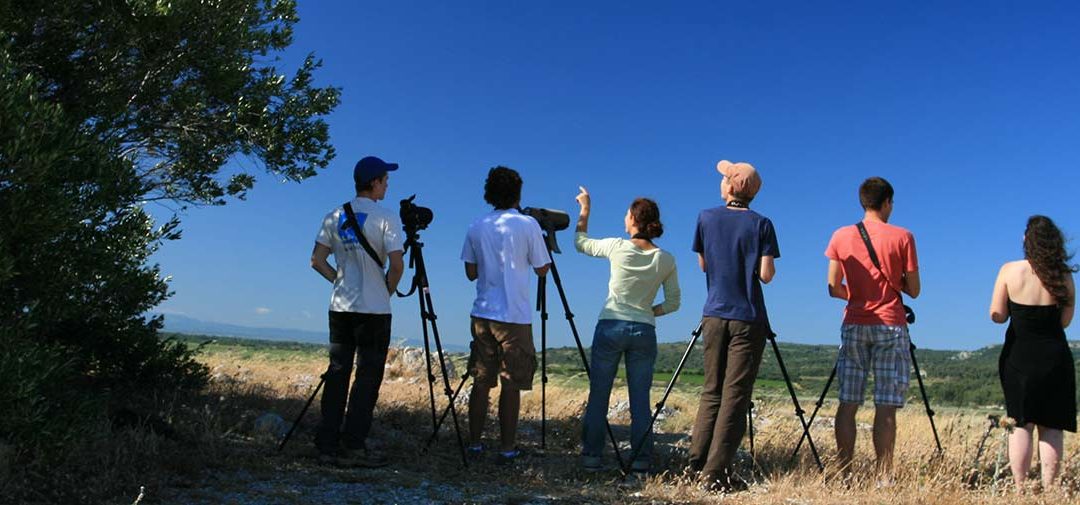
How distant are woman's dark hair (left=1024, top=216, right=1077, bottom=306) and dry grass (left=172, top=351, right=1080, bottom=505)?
4.46 feet

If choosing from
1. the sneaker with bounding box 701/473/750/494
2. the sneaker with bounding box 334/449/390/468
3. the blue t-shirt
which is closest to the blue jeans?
the blue t-shirt

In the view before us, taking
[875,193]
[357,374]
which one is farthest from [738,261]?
[357,374]

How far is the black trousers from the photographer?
659cm

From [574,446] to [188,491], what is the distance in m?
4.48

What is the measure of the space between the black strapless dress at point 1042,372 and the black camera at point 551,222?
418 cm

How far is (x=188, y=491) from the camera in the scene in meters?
5.58

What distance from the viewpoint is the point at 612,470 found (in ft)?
23.1

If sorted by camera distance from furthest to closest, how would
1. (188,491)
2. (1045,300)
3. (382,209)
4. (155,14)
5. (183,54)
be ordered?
1. (183,54)
2. (155,14)
3. (382,209)
4. (1045,300)
5. (188,491)

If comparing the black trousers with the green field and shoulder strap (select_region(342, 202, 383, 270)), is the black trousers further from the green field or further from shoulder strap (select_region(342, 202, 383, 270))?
the green field

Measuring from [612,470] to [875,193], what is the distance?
11.8ft

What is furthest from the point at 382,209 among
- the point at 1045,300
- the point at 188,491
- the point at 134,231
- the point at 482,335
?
the point at 1045,300

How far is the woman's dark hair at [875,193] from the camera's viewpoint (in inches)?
259

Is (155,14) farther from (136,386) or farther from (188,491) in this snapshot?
(188,491)

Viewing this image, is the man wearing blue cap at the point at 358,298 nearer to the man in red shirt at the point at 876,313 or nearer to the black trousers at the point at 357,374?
the black trousers at the point at 357,374
